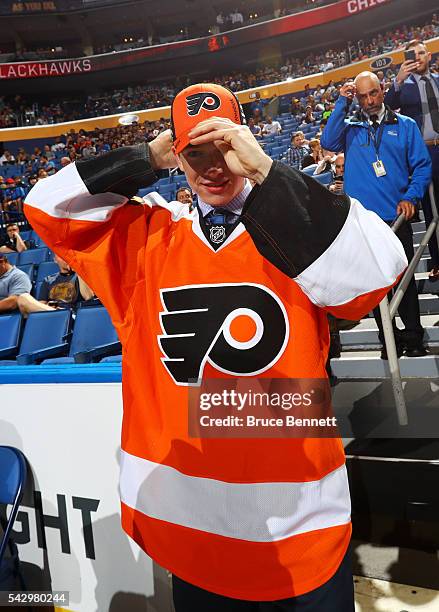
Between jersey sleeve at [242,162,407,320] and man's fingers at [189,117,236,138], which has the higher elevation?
man's fingers at [189,117,236,138]

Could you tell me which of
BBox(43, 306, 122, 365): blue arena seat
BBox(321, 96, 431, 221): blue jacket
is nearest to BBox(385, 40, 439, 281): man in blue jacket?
BBox(321, 96, 431, 221): blue jacket

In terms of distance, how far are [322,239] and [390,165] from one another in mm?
2226

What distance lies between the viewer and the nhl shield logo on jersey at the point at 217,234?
91cm

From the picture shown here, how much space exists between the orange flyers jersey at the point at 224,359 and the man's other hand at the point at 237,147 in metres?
0.03

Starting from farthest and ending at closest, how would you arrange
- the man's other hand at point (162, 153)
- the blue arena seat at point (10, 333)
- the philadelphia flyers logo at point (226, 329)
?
the blue arena seat at point (10, 333) → the man's other hand at point (162, 153) → the philadelphia flyers logo at point (226, 329)

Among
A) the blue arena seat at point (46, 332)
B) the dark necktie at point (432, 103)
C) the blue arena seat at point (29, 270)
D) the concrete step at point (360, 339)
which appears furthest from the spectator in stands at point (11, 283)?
the dark necktie at point (432, 103)

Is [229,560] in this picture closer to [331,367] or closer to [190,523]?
[190,523]

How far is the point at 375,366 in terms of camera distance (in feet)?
9.34

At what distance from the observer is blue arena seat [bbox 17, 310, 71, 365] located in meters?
3.76

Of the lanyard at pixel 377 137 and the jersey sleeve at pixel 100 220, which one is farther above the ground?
the lanyard at pixel 377 137

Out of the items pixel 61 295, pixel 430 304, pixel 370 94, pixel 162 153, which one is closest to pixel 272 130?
pixel 61 295

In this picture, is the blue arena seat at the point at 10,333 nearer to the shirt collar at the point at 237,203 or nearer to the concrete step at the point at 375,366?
the concrete step at the point at 375,366

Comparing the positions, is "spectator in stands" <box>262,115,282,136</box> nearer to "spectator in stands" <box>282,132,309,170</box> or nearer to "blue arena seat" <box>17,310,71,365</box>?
"spectator in stands" <box>282,132,309,170</box>

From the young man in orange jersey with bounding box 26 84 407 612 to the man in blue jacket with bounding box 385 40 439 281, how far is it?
2685mm
